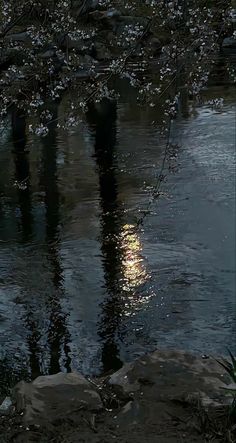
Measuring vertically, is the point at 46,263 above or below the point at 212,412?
below

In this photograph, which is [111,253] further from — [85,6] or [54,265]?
[85,6]

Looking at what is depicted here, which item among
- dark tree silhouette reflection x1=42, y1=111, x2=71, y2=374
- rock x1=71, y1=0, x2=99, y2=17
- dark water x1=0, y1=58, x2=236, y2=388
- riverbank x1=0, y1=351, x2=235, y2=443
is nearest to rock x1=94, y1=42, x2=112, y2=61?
dark water x1=0, y1=58, x2=236, y2=388

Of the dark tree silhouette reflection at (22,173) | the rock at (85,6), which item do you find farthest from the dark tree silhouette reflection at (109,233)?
the rock at (85,6)

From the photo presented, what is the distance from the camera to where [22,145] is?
61.9 feet

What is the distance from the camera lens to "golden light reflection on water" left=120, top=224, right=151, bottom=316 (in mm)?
8812

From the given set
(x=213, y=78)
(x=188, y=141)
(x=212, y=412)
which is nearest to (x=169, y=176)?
(x=188, y=141)

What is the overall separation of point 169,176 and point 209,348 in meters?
7.93

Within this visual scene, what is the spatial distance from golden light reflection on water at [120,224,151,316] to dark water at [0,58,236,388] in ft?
0.06

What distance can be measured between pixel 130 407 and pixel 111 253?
5.99 meters

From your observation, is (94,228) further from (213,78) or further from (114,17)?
(114,17)

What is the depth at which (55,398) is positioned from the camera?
4.88 metres

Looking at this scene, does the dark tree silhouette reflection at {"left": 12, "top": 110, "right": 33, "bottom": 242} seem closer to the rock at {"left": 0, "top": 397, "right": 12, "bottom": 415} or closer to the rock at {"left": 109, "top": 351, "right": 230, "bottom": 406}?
the rock at {"left": 109, "top": 351, "right": 230, "bottom": 406}

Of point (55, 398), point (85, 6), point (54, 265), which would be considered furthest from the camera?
point (54, 265)

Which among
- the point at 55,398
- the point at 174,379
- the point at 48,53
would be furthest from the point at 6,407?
the point at 48,53
